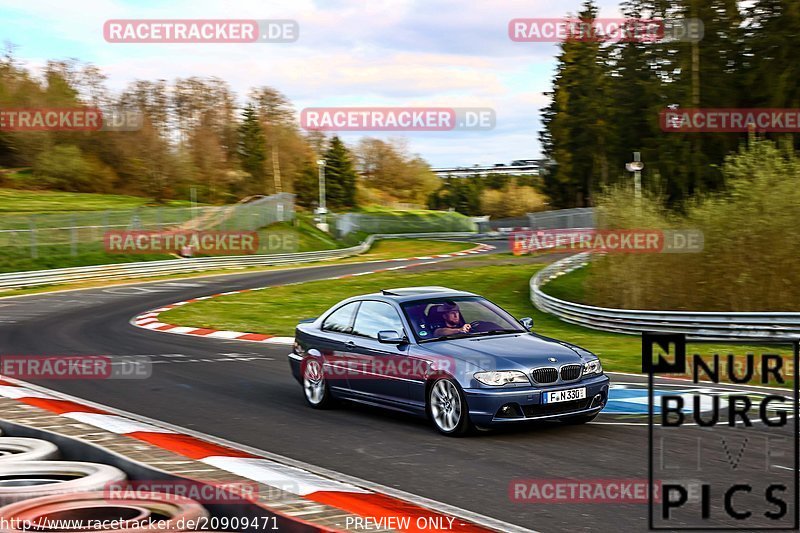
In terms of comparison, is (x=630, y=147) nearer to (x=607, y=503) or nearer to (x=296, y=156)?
(x=296, y=156)

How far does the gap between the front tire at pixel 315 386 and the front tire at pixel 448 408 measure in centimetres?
183

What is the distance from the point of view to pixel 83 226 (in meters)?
40.5

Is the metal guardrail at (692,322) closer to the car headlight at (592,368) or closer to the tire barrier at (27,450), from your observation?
the car headlight at (592,368)

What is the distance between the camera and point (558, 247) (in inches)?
2032

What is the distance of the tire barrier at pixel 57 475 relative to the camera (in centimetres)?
567

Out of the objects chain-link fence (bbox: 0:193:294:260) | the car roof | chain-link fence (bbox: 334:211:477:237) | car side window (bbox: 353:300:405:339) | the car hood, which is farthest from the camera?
chain-link fence (bbox: 334:211:477:237)

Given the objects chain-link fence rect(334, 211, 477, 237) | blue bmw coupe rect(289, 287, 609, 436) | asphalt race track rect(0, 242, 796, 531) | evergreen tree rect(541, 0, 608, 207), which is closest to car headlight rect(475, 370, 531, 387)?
blue bmw coupe rect(289, 287, 609, 436)

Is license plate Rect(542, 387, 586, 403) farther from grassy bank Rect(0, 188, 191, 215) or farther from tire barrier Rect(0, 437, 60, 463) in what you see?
grassy bank Rect(0, 188, 191, 215)

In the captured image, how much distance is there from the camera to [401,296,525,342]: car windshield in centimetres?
994

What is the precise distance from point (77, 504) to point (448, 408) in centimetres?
453

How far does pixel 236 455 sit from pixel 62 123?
70.2m

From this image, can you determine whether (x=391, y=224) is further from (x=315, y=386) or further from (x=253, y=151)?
(x=315, y=386)

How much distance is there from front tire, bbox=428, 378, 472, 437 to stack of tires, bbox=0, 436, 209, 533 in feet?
12.3

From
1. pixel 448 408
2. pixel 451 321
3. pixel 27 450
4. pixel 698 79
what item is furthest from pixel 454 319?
pixel 698 79
